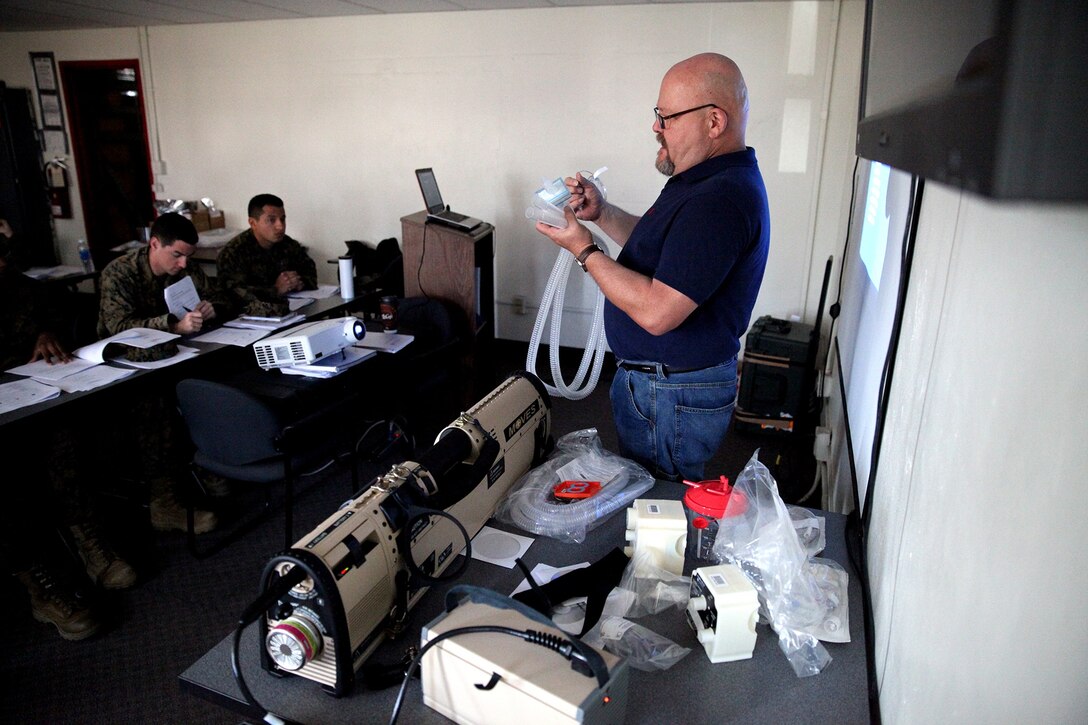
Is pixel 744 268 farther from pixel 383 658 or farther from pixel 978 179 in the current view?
pixel 978 179

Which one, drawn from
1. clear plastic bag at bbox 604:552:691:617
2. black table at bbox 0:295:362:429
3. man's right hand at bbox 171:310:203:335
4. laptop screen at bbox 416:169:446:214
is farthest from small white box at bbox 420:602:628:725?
laptop screen at bbox 416:169:446:214

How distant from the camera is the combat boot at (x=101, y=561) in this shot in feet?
7.94

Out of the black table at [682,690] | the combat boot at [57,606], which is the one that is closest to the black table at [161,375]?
the combat boot at [57,606]

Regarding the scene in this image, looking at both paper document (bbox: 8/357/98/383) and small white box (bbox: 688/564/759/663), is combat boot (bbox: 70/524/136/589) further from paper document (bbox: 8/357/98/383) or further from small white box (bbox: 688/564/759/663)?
small white box (bbox: 688/564/759/663)

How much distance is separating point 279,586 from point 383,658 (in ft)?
0.72

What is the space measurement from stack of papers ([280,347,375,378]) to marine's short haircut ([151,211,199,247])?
875 mm

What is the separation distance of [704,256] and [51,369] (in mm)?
2446

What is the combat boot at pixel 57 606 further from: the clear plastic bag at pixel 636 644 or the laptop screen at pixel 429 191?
the laptop screen at pixel 429 191

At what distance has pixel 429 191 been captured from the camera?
369cm

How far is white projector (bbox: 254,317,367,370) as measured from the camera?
8.23 ft

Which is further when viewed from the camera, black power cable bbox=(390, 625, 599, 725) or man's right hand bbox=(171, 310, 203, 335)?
man's right hand bbox=(171, 310, 203, 335)

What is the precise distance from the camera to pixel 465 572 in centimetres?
124

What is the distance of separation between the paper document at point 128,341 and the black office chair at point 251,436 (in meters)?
0.44

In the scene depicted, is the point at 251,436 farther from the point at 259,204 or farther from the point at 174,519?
A: the point at 259,204
